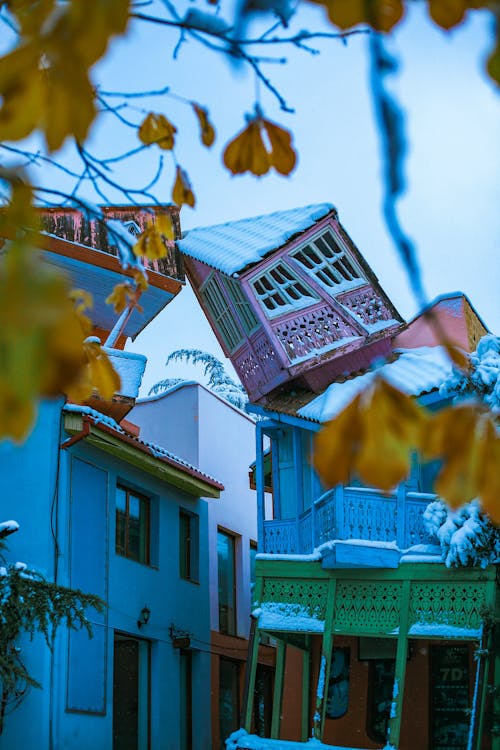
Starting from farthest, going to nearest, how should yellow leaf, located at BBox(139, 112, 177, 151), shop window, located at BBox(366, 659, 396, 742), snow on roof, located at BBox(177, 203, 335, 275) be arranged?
snow on roof, located at BBox(177, 203, 335, 275) → shop window, located at BBox(366, 659, 396, 742) → yellow leaf, located at BBox(139, 112, 177, 151)

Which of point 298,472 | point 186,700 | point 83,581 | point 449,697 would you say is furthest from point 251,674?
point 186,700

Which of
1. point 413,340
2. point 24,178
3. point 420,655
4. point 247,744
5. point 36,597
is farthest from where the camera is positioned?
point 413,340

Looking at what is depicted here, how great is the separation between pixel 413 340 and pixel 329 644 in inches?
212

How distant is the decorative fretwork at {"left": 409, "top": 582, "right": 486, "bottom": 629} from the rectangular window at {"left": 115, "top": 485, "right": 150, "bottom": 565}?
4.72 metres

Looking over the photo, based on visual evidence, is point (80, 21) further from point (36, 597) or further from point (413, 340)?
point (413, 340)

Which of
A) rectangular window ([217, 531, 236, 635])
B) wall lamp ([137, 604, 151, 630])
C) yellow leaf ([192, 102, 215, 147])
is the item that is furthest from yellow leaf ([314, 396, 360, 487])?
rectangular window ([217, 531, 236, 635])

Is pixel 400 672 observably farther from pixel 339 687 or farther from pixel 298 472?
pixel 298 472

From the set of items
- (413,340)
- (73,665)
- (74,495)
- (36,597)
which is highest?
(413,340)

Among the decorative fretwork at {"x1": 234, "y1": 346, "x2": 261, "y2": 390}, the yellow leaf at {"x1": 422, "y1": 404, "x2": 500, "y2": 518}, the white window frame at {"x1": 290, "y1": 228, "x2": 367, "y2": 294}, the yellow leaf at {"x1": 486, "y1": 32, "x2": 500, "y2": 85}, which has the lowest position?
the yellow leaf at {"x1": 422, "y1": 404, "x2": 500, "y2": 518}

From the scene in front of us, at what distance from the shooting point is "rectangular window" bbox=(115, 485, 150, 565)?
1641 cm

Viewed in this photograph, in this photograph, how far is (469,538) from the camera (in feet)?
44.0

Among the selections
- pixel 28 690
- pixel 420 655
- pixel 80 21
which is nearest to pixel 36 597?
pixel 28 690

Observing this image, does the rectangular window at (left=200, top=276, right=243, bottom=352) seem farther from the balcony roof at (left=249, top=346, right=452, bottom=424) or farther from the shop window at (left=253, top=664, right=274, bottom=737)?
the shop window at (left=253, top=664, right=274, bottom=737)

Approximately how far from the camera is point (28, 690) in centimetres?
1370
